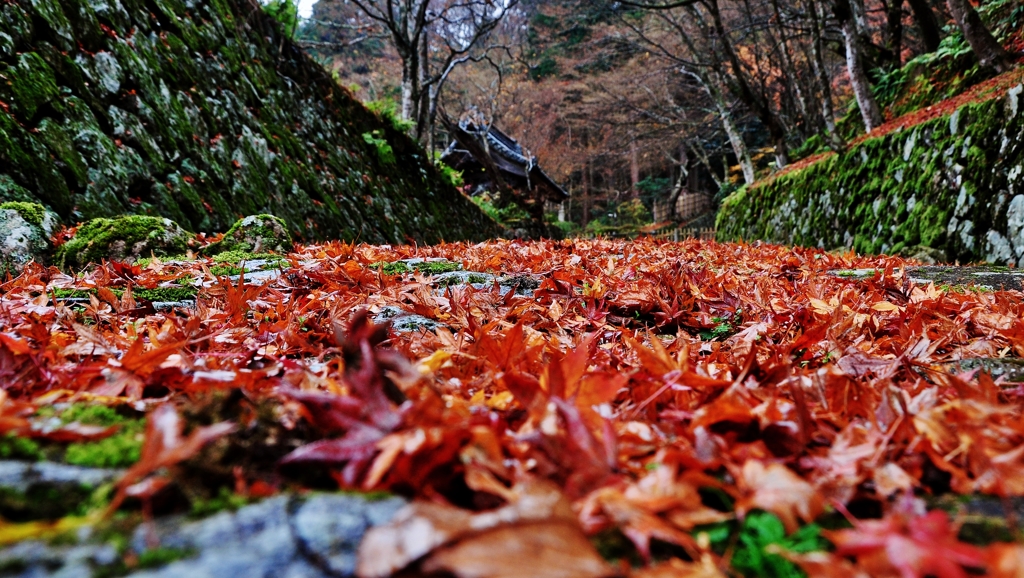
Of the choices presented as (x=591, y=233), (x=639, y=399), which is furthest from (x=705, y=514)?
(x=591, y=233)

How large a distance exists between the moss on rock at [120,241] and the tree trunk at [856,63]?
9063mm

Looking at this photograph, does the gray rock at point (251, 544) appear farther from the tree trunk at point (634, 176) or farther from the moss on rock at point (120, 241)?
the tree trunk at point (634, 176)

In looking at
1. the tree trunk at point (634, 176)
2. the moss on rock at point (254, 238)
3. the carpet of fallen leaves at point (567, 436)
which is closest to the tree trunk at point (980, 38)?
the carpet of fallen leaves at point (567, 436)

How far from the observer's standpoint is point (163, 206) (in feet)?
15.5

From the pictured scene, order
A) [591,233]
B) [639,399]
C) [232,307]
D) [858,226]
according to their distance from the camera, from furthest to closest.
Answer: [591,233] < [858,226] < [232,307] < [639,399]

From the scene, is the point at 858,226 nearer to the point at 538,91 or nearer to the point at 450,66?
the point at 450,66

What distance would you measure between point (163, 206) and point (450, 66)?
6.89m

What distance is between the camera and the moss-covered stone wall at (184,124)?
3.91 meters

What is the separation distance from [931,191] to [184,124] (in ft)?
27.1

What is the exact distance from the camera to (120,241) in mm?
3434

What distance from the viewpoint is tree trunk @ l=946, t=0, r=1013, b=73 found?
6344 millimetres

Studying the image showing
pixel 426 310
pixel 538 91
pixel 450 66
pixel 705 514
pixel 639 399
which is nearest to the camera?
pixel 705 514

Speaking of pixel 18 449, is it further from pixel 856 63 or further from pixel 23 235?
pixel 856 63

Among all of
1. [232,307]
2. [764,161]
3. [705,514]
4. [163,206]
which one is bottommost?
[705,514]
